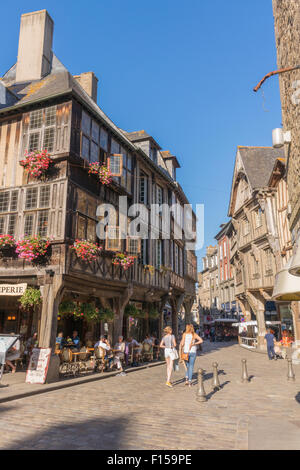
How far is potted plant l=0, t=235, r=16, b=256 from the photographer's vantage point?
1240cm

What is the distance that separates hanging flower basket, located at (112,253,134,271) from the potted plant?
4043mm

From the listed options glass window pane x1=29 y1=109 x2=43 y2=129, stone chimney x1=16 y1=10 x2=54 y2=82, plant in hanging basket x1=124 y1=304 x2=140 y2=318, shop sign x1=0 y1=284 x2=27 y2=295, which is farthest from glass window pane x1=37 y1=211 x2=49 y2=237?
stone chimney x1=16 y1=10 x2=54 y2=82

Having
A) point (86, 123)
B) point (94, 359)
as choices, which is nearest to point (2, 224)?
point (86, 123)

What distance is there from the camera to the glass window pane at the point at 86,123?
45.3 feet

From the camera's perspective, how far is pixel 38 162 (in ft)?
41.8

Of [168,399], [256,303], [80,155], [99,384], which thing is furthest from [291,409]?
[256,303]

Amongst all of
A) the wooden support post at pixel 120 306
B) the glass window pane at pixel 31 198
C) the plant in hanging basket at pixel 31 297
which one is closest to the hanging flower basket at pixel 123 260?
the wooden support post at pixel 120 306

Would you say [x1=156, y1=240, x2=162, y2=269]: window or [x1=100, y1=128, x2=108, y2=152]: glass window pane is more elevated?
[x1=100, y1=128, x2=108, y2=152]: glass window pane

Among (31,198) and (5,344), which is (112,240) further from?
(5,344)

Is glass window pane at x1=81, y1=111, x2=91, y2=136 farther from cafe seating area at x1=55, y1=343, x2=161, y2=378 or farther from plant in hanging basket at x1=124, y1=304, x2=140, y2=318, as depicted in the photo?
plant in hanging basket at x1=124, y1=304, x2=140, y2=318

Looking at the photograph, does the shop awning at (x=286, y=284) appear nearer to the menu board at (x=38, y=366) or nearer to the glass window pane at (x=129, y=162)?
the menu board at (x=38, y=366)

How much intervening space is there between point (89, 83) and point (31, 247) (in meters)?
11.7

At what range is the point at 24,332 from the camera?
611 inches

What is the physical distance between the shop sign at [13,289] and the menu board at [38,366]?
6.84 ft
